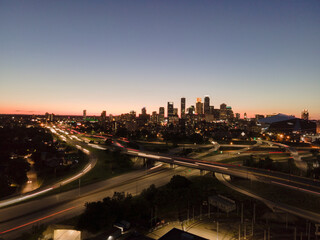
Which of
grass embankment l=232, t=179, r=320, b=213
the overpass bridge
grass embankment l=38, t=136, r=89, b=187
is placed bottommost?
grass embankment l=38, t=136, r=89, b=187

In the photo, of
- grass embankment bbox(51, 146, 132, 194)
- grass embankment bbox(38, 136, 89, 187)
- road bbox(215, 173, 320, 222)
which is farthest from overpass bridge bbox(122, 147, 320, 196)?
grass embankment bbox(38, 136, 89, 187)

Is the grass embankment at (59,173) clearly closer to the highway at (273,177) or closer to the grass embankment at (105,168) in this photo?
the grass embankment at (105,168)

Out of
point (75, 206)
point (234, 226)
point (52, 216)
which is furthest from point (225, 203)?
point (52, 216)

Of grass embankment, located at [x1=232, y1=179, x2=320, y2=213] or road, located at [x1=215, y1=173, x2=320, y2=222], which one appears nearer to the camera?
road, located at [x1=215, y1=173, x2=320, y2=222]

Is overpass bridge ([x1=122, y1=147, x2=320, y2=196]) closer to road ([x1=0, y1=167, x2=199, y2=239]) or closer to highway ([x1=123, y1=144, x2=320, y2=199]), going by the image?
highway ([x1=123, y1=144, x2=320, y2=199])

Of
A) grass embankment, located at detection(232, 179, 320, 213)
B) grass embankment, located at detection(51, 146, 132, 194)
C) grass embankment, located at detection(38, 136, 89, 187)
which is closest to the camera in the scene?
grass embankment, located at detection(232, 179, 320, 213)

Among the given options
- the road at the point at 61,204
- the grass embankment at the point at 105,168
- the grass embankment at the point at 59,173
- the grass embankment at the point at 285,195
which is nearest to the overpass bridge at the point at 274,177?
the grass embankment at the point at 285,195

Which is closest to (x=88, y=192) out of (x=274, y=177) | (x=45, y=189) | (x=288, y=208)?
(x=45, y=189)

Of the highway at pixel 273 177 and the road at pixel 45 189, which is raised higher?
the highway at pixel 273 177
